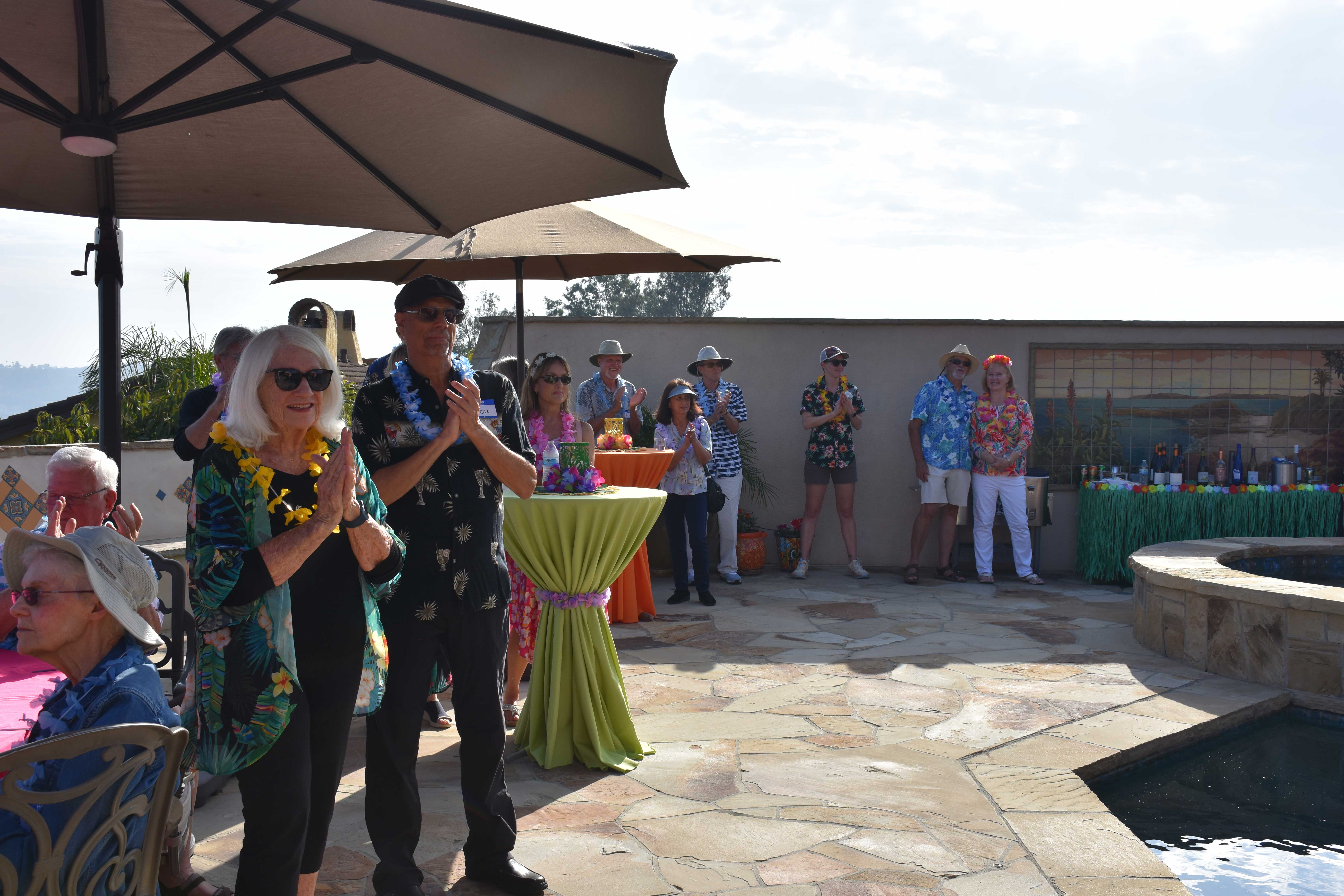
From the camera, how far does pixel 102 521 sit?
3.22m

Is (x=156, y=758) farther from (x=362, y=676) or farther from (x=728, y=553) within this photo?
(x=728, y=553)

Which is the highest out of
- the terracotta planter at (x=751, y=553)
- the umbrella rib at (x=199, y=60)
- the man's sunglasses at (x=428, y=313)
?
the umbrella rib at (x=199, y=60)

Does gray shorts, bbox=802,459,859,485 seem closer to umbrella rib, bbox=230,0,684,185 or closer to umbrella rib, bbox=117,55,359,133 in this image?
umbrella rib, bbox=230,0,684,185

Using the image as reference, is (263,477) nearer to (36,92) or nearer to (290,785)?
(290,785)

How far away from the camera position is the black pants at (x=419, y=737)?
9.56ft

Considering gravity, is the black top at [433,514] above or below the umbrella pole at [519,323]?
below

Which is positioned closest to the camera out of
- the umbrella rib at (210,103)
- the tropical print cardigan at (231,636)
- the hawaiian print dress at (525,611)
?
the tropical print cardigan at (231,636)

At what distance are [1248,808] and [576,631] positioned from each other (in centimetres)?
296

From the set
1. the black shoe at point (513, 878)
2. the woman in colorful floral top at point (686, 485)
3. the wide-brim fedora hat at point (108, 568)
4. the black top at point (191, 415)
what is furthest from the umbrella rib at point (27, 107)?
the woman in colorful floral top at point (686, 485)

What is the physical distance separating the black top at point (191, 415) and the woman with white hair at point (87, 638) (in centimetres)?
204

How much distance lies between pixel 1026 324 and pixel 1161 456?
76.9 inches

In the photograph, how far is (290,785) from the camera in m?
2.31

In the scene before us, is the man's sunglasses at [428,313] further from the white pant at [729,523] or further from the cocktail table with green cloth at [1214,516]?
the cocktail table with green cloth at [1214,516]

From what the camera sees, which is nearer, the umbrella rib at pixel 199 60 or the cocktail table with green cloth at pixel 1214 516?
the umbrella rib at pixel 199 60
